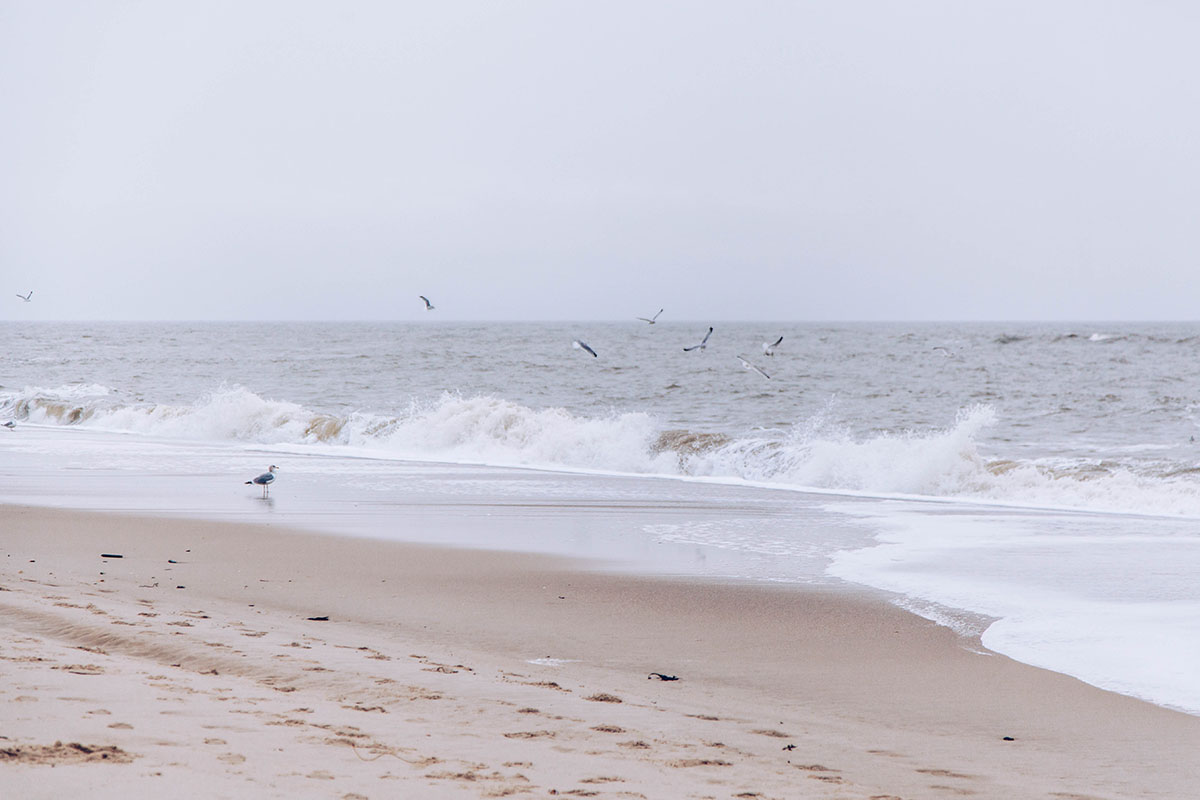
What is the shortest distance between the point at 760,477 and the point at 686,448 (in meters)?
2.17

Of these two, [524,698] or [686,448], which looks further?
[686,448]

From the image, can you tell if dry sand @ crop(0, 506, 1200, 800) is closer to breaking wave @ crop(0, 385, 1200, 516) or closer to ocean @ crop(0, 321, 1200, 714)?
ocean @ crop(0, 321, 1200, 714)

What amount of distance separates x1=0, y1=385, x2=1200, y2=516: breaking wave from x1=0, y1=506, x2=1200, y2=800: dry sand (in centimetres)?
944

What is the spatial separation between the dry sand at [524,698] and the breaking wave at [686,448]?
372 inches

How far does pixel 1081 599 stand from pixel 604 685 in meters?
4.13

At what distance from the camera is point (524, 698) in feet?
15.5

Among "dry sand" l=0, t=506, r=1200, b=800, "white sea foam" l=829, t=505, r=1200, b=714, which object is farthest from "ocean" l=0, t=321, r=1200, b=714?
"dry sand" l=0, t=506, r=1200, b=800

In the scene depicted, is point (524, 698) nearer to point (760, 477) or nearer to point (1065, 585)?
point (1065, 585)

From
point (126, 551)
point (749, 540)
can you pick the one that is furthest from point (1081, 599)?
point (126, 551)

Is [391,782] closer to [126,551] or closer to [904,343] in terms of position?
[126,551]

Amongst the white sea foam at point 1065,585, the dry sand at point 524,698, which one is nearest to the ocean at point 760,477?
the white sea foam at point 1065,585

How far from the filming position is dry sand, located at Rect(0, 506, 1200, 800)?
11.6ft

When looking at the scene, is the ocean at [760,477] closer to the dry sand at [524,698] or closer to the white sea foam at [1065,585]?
the white sea foam at [1065,585]

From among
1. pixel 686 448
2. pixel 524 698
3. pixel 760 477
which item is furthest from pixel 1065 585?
pixel 686 448
